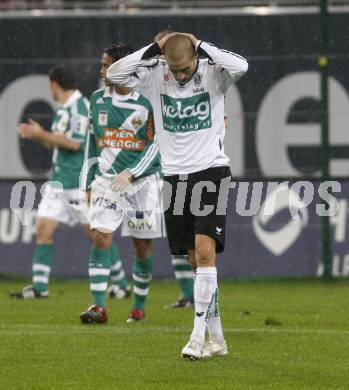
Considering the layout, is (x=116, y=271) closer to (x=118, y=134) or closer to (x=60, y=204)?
(x=60, y=204)

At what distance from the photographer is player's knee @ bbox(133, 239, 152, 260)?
1173cm

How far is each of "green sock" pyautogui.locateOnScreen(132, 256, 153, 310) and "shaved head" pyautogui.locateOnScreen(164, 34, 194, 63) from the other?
336 centimetres

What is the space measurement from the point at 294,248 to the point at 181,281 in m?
3.33

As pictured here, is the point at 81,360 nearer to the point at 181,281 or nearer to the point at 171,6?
the point at 181,281

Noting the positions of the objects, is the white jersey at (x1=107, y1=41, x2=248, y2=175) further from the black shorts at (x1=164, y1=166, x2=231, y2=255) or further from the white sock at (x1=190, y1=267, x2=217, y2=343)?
the white sock at (x1=190, y1=267, x2=217, y2=343)

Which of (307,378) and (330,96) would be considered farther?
(330,96)

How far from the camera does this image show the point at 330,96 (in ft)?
51.9

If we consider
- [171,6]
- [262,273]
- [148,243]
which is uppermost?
[171,6]

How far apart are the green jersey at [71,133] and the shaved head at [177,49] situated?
5.57m

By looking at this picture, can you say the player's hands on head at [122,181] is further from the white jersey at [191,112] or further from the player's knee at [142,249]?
the white jersey at [191,112]

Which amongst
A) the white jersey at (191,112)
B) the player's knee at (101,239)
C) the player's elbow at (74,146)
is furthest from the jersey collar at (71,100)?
the white jersey at (191,112)

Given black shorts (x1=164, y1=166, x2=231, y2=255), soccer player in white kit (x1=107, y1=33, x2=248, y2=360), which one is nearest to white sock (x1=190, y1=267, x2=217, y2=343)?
soccer player in white kit (x1=107, y1=33, x2=248, y2=360)

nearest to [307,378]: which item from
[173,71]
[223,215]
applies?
[223,215]

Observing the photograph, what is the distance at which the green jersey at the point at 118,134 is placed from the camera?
38.4 ft
